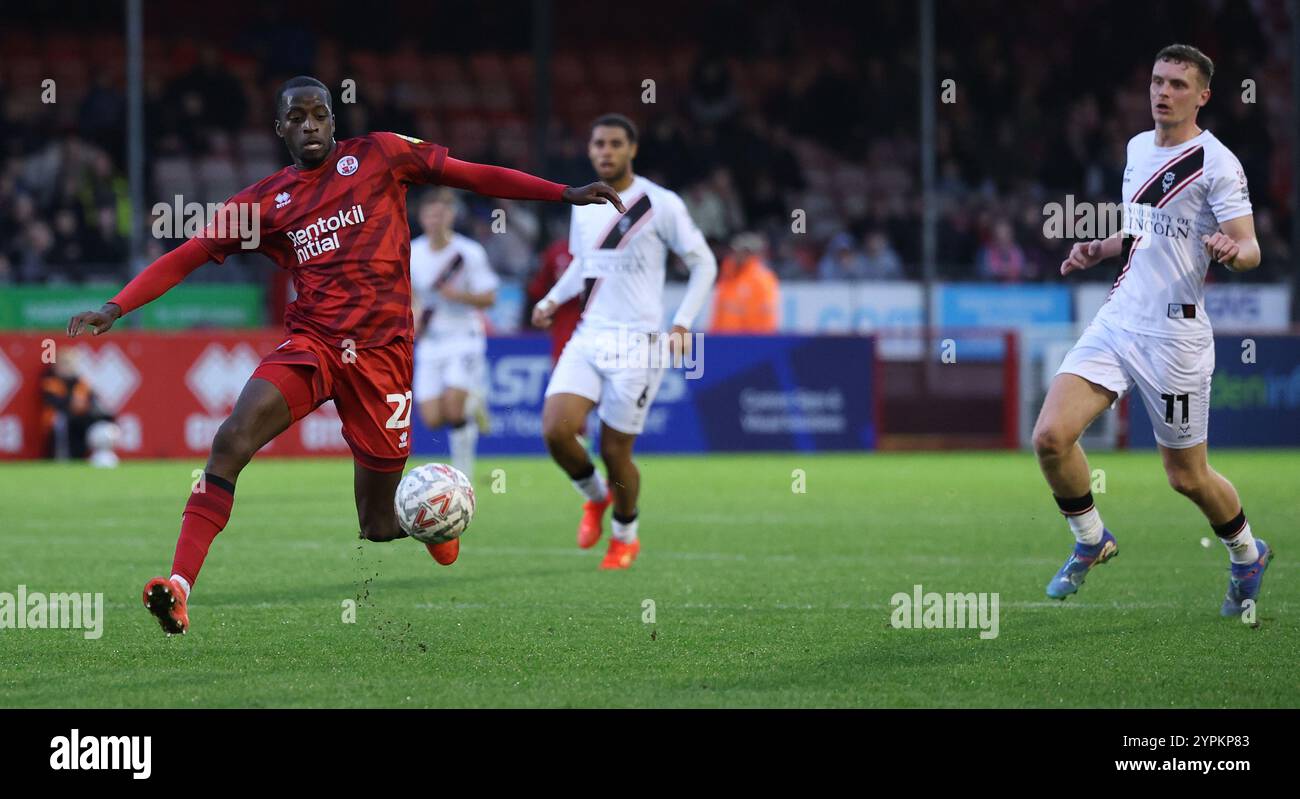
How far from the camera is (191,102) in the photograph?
23922 millimetres

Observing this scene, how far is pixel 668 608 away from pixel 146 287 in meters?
2.62

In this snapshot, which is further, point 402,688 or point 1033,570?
point 1033,570

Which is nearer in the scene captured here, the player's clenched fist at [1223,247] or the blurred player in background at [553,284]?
the player's clenched fist at [1223,247]

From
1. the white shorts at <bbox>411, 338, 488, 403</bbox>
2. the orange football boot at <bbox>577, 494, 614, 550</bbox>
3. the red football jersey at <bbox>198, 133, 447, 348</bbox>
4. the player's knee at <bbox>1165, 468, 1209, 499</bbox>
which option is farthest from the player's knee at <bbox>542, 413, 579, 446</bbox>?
the white shorts at <bbox>411, 338, 488, 403</bbox>

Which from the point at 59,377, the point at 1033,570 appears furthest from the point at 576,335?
the point at 59,377

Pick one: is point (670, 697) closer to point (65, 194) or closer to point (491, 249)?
point (491, 249)

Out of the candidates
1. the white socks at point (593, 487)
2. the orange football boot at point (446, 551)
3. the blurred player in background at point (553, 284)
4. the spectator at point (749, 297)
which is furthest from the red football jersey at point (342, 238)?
the spectator at point (749, 297)

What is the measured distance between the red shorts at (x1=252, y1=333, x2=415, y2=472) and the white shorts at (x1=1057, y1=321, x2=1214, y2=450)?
285 cm

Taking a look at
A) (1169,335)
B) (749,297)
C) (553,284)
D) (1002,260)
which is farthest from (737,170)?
(1169,335)

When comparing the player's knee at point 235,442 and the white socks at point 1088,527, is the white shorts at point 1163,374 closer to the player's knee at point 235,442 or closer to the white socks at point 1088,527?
the white socks at point 1088,527

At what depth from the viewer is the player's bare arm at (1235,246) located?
22.7 ft

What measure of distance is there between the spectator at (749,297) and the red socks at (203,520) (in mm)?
13229
